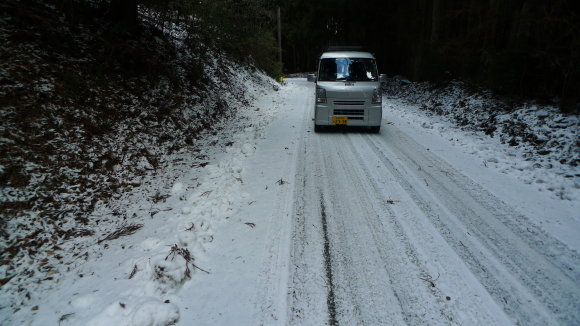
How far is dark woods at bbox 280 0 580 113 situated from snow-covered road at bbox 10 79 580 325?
4.57 metres

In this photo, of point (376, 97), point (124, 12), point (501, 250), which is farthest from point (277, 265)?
point (124, 12)

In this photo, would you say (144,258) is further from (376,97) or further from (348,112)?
(376,97)

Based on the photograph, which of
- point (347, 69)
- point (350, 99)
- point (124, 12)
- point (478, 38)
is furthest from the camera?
point (478, 38)

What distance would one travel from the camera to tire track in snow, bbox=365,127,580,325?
114 inches

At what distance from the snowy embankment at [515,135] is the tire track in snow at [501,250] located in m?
1.35

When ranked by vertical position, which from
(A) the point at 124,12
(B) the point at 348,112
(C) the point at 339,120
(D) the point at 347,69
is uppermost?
(A) the point at 124,12

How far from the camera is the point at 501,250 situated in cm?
369

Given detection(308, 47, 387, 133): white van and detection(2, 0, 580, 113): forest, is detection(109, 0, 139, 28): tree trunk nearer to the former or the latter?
detection(2, 0, 580, 113): forest

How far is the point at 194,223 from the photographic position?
4184 mm

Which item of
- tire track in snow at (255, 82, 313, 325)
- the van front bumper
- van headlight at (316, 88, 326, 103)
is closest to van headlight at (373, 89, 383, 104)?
the van front bumper

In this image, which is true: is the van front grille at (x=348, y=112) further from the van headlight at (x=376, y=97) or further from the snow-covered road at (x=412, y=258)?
the snow-covered road at (x=412, y=258)

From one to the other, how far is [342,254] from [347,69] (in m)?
7.00

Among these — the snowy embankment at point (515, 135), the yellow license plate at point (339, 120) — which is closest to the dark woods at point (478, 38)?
the snowy embankment at point (515, 135)

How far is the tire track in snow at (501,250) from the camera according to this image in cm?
290
